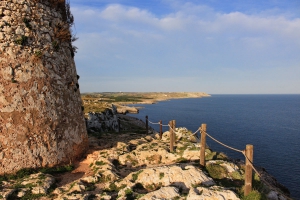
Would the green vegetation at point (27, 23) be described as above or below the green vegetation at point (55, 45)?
above

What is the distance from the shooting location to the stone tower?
9.27 m

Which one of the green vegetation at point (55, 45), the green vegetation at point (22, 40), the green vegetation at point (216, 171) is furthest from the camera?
the green vegetation at point (55, 45)

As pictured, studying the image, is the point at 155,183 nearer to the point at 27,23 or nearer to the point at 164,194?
the point at 164,194

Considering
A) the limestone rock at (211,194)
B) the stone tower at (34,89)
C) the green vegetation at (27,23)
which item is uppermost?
the green vegetation at (27,23)

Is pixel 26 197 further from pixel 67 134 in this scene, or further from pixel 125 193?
pixel 67 134

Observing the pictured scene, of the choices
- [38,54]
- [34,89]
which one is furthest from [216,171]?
[38,54]

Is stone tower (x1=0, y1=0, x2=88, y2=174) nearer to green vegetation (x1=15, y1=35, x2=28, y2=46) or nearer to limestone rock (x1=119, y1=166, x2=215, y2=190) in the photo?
green vegetation (x1=15, y1=35, x2=28, y2=46)

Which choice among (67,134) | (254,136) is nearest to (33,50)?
(67,134)

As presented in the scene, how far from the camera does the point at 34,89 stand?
9.93 meters

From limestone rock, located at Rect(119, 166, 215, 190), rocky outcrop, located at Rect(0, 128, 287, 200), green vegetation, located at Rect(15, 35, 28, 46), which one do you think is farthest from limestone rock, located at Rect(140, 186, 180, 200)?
green vegetation, located at Rect(15, 35, 28, 46)

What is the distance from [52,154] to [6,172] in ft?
6.02

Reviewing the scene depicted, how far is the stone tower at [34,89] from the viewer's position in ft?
30.4

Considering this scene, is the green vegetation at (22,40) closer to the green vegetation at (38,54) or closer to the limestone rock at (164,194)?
the green vegetation at (38,54)

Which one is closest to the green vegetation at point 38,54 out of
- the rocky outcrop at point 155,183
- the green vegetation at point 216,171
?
the rocky outcrop at point 155,183
